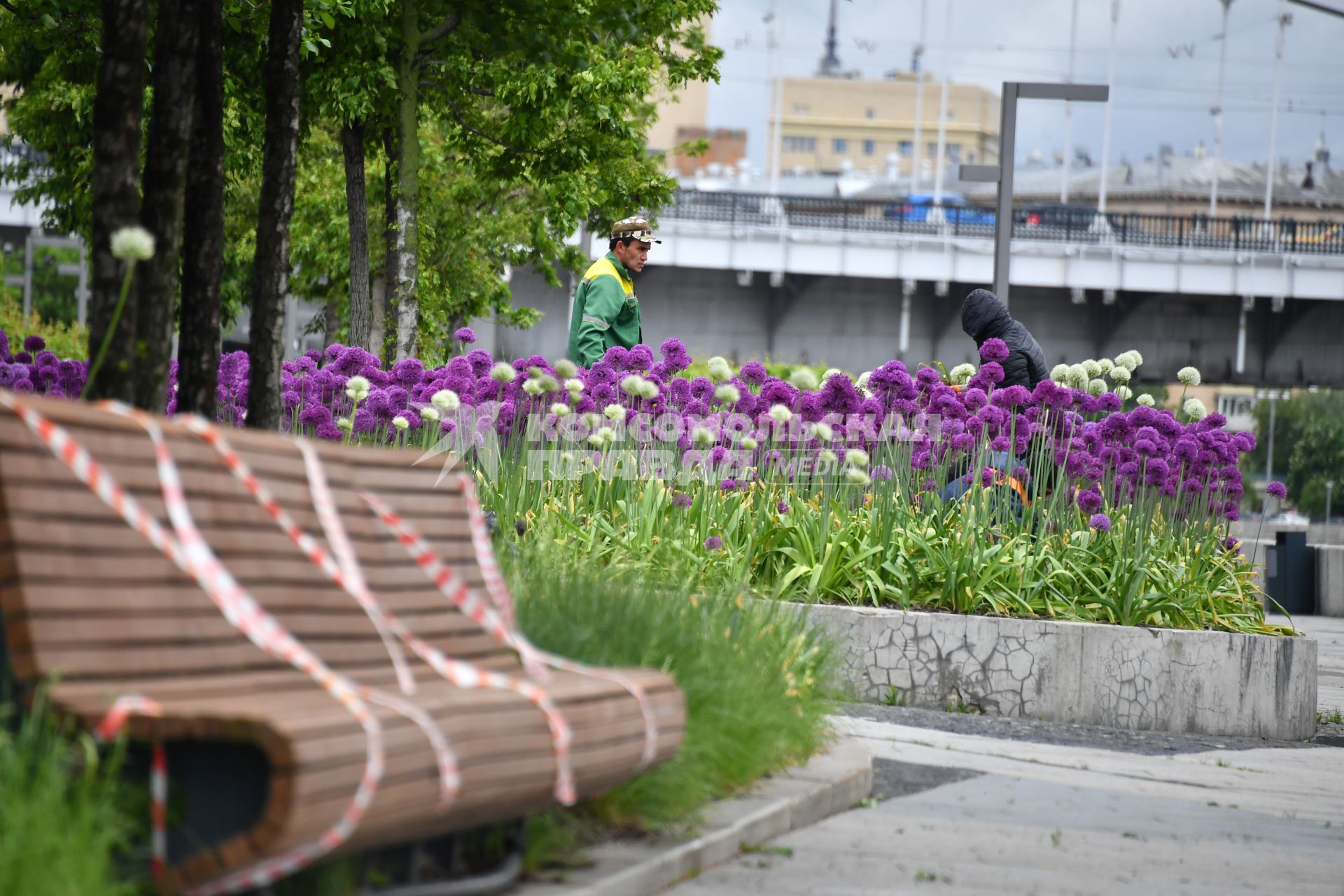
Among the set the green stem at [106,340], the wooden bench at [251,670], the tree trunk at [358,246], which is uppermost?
the tree trunk at [358,246]

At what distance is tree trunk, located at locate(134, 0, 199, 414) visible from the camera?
5168 mm

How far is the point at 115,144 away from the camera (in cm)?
495

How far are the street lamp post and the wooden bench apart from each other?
11.9m

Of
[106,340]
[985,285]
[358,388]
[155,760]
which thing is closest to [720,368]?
[358,388]

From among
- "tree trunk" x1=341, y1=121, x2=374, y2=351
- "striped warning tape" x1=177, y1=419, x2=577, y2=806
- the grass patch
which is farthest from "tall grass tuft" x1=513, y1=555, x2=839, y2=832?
"tree trunk" x1=341, y1=121, x2=374, y2=351

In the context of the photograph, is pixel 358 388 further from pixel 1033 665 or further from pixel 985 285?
pixel 985 285

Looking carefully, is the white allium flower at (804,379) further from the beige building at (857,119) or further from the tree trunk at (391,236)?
the beige building at (857,119)

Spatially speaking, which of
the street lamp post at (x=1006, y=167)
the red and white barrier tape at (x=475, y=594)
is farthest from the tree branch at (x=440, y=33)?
the red and white barrier tape at (x=475, y=594)

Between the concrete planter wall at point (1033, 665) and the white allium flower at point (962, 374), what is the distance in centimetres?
231

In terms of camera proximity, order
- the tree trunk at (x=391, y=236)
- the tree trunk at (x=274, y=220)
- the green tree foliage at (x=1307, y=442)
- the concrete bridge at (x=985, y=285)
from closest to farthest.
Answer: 1. the tree trunk at (x=274, y=220)
2. the tree trunk at (x=391, y=236)
3. the concrete bridge at (x=985, y=285)
4. the green tree foliage at (x=1307, y=442)

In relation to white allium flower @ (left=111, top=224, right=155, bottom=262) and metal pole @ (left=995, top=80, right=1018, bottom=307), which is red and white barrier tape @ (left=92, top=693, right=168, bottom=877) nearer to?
white allium flower @ (left=111, top=224, right=155, bottom=262)

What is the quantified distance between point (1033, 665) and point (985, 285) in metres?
37.9

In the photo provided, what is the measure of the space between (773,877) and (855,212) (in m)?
45.8

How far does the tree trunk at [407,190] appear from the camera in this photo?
17.3 metres
